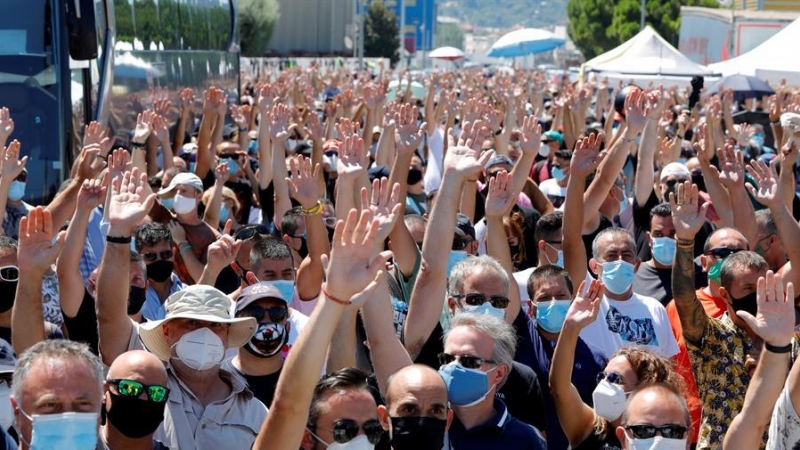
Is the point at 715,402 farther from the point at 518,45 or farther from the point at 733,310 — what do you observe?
the point at 518,45

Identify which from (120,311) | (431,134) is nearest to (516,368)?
(120,311)

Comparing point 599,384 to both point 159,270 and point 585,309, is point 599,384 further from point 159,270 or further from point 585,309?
point 159,270


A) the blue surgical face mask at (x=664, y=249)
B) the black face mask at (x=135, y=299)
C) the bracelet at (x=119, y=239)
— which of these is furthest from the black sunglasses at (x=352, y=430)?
the blue surgical face mask at (x=664, y=249)

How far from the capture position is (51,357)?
4172 millimetres

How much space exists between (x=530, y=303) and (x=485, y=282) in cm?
52

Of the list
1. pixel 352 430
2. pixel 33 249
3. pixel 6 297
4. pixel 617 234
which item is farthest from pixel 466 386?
pixel 617 234

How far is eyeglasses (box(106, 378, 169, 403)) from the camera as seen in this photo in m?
4.36

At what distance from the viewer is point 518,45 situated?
33438 mm

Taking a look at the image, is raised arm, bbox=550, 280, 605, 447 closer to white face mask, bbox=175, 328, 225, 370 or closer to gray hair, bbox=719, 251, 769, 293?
gray hair, bbox=719, 251, 769, 293

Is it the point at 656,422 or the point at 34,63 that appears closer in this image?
the point at 656,422

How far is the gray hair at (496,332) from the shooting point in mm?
5051

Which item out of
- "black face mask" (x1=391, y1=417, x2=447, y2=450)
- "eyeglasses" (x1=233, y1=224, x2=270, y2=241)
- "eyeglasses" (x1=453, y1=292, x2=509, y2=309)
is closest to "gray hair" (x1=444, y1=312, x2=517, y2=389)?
"black face mask" (x1=391, y1=417, x2=447, y2=450)

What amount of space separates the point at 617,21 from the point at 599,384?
69.8m

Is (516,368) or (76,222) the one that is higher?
(76,222)
